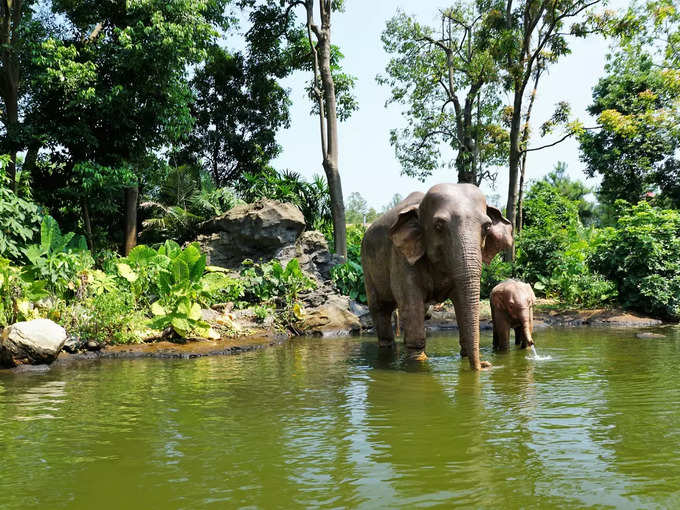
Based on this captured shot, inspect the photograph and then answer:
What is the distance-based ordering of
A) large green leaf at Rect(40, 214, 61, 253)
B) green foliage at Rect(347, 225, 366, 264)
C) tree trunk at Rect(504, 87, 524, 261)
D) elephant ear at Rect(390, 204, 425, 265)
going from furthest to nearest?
green foliage at Rect(347, 225, 366, 264) → tree trunk at Rect(504, 87, 524, 261) → large green leaf at Rect(40, 214, 61, 253) → elephant ear at Rect(390, 204, 425, 265)

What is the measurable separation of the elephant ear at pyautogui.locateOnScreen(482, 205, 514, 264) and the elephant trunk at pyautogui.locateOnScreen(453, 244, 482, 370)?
112 centimetres

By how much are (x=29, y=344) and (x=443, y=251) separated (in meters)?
6.44

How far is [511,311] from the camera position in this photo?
9109mm

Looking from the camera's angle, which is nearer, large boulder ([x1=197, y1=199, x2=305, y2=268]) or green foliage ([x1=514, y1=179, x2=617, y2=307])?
green foliage ([x1=514, y1=179, x2=617, y2=307])

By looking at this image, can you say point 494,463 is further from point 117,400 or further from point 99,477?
point 117,400

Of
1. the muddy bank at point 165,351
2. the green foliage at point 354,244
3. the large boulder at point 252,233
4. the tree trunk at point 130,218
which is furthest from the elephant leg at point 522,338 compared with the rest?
the tree trunk at point 130,218

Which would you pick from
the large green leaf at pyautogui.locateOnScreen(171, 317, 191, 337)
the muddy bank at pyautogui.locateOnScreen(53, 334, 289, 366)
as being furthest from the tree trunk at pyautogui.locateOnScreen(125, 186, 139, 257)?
the muddy bank at pyautogui.locateOnScreen(53, 334, 289, 366)

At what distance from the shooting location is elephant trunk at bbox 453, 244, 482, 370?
22.4 feet

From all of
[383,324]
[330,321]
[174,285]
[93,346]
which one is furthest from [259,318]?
[383,324]

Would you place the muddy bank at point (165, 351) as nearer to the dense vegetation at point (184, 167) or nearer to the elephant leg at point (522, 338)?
the dense vegetation at point (184, 167)

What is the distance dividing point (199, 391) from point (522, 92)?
18.0 metres

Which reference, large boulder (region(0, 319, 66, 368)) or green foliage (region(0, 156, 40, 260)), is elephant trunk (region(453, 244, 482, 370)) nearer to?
large boulder (region(0, 319, 66, 368))

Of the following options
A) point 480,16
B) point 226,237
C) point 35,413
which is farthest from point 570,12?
point 35,413

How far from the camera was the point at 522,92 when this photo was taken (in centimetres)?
2083
